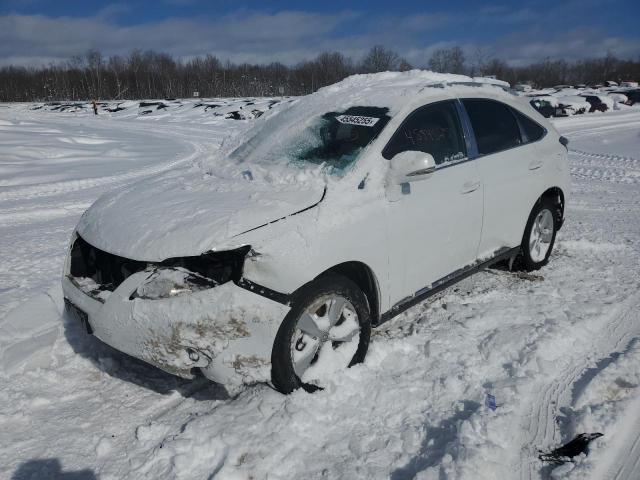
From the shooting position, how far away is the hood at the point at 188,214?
8.53 feet

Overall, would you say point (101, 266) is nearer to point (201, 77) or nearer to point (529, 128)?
point (529, 128)

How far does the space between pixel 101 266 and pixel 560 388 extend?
280cm

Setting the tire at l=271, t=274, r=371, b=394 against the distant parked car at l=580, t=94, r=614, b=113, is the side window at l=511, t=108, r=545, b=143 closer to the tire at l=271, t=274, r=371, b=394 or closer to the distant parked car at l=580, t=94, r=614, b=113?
the tire at l=271, t=274, r=371, b=394

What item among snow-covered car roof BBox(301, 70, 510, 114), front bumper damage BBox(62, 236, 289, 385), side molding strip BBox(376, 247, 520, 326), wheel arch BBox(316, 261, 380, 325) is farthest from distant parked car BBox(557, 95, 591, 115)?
front bumper damage BBox(62, 236, 289, 385)

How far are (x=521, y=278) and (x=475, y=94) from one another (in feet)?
5.77

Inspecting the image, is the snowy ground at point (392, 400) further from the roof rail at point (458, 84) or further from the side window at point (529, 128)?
the roof rail at point (458, 84)

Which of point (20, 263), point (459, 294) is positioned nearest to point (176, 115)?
point (20, 263)

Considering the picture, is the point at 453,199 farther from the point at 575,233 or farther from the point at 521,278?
the point at 575,233

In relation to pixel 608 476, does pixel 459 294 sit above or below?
above

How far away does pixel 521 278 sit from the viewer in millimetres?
4629

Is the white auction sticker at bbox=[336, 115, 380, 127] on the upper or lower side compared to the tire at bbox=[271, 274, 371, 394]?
upper

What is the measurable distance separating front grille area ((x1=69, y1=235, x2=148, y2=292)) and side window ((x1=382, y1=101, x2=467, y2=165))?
1672mm

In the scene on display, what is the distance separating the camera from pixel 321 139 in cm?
346

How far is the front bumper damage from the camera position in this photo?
2.47m
